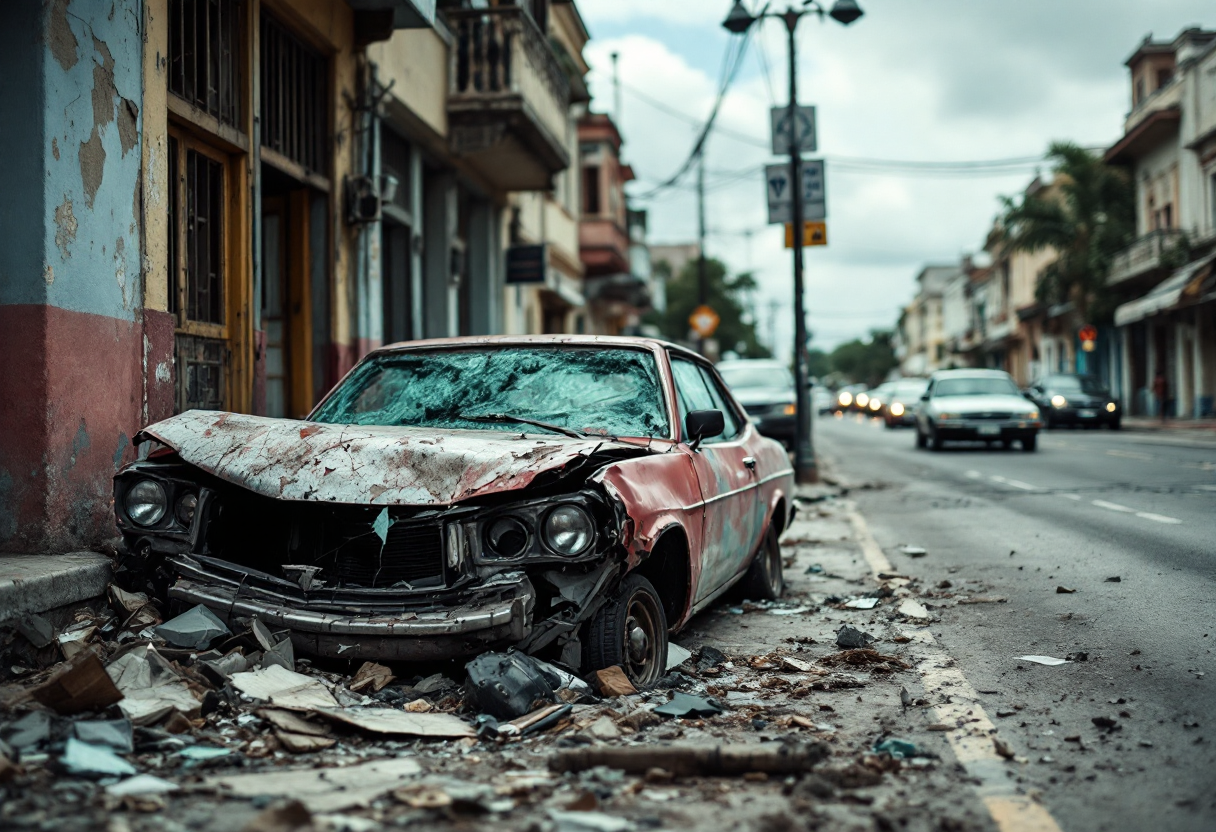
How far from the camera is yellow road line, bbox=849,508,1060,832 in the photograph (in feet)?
10.3

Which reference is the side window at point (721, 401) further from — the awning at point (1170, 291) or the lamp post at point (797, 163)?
the awning at point (1170, 291)

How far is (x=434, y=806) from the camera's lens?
122 inches

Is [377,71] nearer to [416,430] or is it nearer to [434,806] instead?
[416,430]

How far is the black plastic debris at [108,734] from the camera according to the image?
11.5ft

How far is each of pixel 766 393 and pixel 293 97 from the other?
10592 millimetres

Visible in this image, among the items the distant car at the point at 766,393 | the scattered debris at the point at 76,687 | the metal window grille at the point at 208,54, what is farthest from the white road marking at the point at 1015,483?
the scattered debris at the point at 76,687

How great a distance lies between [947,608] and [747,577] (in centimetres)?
115

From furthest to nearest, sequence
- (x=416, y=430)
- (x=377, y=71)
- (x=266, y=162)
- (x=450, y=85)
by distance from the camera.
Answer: (x=450, y=85)
(x=377, y=71)
(x=266, y=162)
(x=416, y=430)

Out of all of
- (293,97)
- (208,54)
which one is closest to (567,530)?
(208,54)

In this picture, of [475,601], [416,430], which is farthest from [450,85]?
[475,601]

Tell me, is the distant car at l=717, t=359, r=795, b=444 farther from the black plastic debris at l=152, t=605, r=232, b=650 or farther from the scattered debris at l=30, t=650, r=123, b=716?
the scattered debris at l=30, t=650, r=123, b=716

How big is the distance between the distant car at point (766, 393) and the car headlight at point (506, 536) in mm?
12902

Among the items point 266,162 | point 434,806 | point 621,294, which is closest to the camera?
point 434,806

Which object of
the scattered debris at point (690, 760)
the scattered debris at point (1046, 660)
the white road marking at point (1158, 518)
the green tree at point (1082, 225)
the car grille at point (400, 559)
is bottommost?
the scattered debris at point (1046, 660)
